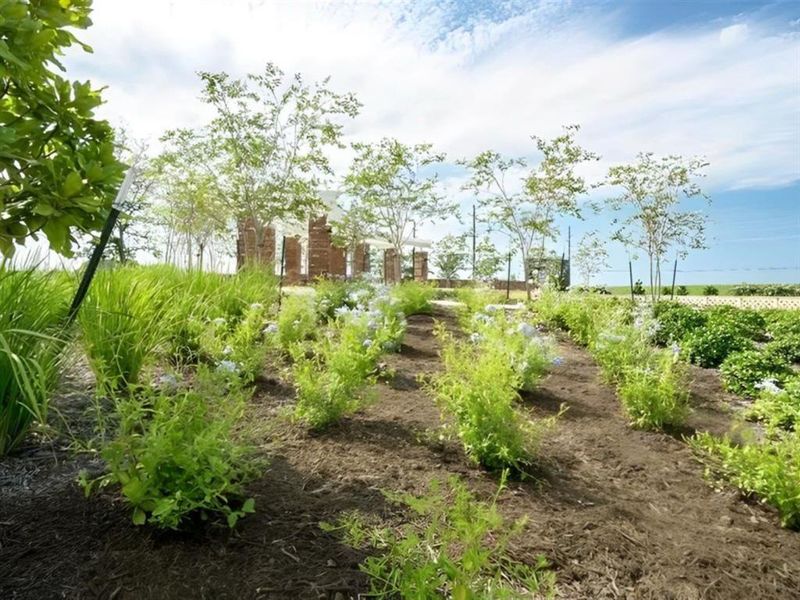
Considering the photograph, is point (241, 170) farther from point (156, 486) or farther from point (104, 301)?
point (156, 486)

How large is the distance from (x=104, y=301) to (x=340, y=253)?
729 inches

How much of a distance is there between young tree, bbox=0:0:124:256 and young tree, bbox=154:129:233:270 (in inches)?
266

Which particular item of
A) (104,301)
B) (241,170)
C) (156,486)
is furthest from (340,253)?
(156,486)

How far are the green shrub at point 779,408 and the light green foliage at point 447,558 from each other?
243cm

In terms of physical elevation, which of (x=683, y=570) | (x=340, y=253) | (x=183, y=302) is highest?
(x=340, y=253)

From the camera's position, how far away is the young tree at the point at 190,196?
38.7ft

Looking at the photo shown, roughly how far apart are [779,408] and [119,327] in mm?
4277

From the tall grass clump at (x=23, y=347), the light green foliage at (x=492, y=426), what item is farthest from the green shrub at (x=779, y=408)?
the tall grass clump at (x=23, y=347)

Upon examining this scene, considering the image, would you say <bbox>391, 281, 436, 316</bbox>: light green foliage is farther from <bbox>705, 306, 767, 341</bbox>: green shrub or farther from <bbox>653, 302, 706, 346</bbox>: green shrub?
<bbox>705, 306, 767, 341</bbox>: green shrub

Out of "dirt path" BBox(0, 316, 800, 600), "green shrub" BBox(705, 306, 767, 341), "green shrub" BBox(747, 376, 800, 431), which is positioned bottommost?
"dirt path" BBox(0, 316, 800, 600)

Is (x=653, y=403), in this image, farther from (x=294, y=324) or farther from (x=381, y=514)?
(x=294, y=324)

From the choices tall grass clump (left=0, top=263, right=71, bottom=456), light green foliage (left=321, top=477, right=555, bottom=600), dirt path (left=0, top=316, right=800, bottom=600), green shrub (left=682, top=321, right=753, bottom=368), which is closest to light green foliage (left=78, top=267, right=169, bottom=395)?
tall grass clump (left=0, top=263, right=71, bottom=456)

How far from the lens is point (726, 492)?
2.55 meters

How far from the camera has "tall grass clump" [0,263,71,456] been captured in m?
2.33
